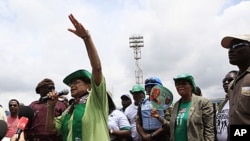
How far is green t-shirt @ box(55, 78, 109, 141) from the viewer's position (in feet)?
12.3

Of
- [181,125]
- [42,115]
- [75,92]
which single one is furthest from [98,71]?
[42,115]

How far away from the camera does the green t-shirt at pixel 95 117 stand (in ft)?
12.3

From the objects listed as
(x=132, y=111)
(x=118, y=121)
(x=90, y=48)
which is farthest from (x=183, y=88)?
(x=90, y=48)

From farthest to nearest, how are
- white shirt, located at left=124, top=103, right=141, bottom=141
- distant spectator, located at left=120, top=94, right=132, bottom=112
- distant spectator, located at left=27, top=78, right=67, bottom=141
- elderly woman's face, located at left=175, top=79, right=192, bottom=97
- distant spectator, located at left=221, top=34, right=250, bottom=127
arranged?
distant spectator, located at left=120, top=94, right=132, bottom=112 → white shirt, located at left=124, top=103, right=141, bottom=141 → distant spectator, located at left=27, top=78, right=67, bottom=141 → elderly woman's face, located at left=175, top=79, right=192, bottom=97 → distant spectator, located at left=221, top=34, right=250, bottom=127

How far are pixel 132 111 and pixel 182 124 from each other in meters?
2.02

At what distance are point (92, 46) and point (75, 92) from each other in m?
0.65

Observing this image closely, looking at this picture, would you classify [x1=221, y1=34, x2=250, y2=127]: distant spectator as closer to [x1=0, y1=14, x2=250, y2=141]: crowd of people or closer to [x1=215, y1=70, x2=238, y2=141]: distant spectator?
[x1=0, y1=14, x2=250, y2=141]: crowd of people

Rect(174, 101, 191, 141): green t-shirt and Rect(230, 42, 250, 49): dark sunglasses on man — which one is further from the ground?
Rect(230, 42, 250, 49): dark sunglasses on man

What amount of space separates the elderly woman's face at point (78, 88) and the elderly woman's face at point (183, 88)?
1.85 meters

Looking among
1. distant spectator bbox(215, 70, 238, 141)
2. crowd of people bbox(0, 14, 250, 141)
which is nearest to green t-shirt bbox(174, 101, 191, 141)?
crowd of people bbox(0, 14, 250, 141)

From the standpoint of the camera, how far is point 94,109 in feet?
12.6

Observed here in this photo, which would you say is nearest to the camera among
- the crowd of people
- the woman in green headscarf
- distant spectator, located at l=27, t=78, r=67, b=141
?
the crowd of people

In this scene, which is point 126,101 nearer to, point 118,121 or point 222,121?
point 118,121

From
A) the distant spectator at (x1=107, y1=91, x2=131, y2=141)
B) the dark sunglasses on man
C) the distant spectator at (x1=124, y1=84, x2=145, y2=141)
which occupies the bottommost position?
the distant spectator at (x1=107, y1=91, x2=131, y2=141)
